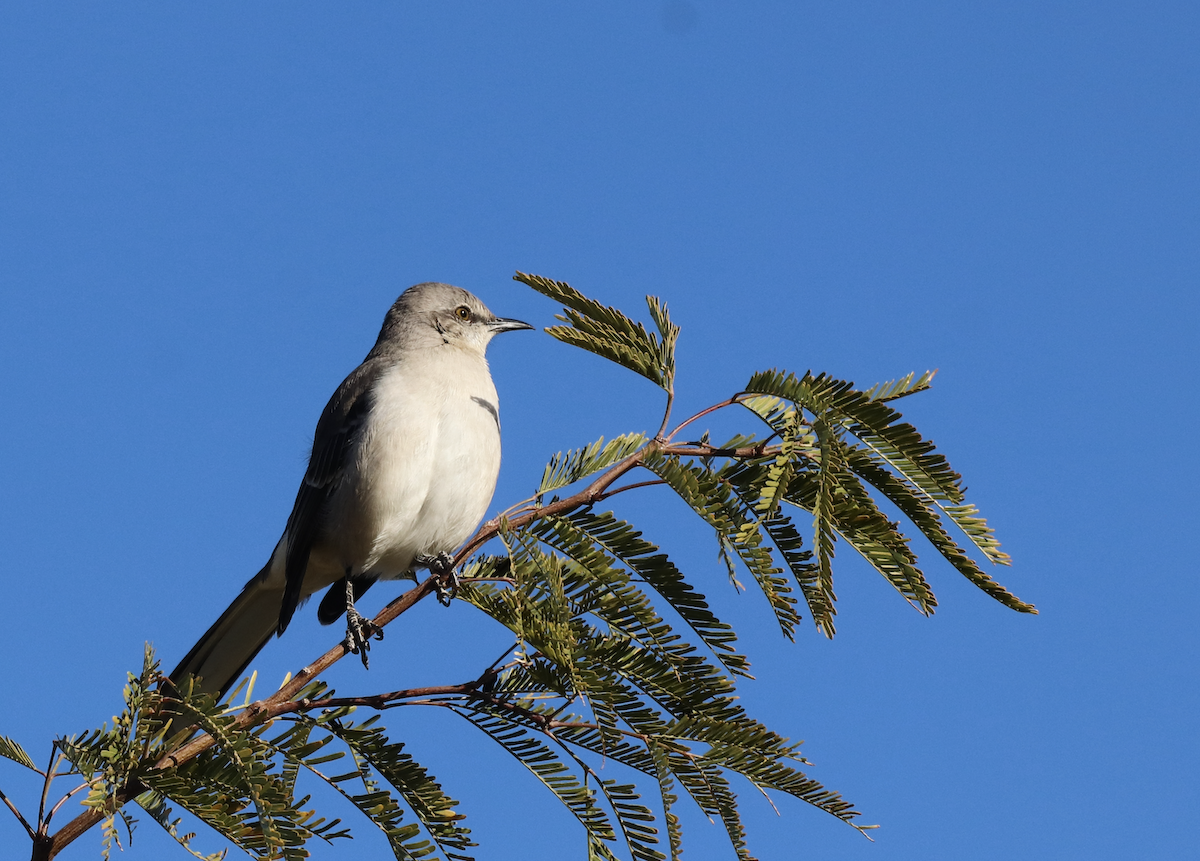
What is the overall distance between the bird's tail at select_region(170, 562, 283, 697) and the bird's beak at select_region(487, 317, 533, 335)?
2476 millimetres

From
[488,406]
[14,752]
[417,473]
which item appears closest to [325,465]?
[417,473]

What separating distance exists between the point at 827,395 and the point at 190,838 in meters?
2.12

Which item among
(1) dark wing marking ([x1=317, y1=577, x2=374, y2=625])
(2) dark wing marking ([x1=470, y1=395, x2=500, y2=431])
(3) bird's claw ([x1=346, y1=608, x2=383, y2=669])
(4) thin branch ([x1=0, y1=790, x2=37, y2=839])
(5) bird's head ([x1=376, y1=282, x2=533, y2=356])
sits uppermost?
(5) bird's head ([x1=376, y1=282, x2=533, y2=356])

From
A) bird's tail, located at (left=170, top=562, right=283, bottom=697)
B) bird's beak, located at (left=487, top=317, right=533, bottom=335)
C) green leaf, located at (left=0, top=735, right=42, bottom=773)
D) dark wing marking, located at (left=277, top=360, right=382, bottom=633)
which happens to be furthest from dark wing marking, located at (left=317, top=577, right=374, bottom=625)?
green leaf, located at (left=0, top=735, right=42, bottom=773)

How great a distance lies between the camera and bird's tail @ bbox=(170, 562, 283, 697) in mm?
4613

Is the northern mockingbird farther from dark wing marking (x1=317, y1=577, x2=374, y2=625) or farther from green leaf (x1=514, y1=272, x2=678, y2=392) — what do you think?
green leaf (x1=514, y1=272, x2=678, y2=392)

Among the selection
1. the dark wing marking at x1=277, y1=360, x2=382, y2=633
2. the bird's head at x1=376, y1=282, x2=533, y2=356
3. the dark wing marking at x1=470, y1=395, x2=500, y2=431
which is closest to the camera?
the dark wing marking at x1=277, y1=360, x2=382, y2=633

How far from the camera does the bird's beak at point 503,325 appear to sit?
22.7 feet

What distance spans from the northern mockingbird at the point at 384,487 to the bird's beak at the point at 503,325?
3.00 feet

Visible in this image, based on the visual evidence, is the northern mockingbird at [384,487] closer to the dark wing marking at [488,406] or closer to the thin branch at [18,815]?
the dark wing marking at [488,406]

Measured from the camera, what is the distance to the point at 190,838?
3027 millimetres

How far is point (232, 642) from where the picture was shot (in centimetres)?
475

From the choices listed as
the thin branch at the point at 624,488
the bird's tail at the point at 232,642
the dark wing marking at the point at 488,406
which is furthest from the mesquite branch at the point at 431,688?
the dark wing marking at the point at 488,406

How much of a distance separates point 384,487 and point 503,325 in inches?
76.9
